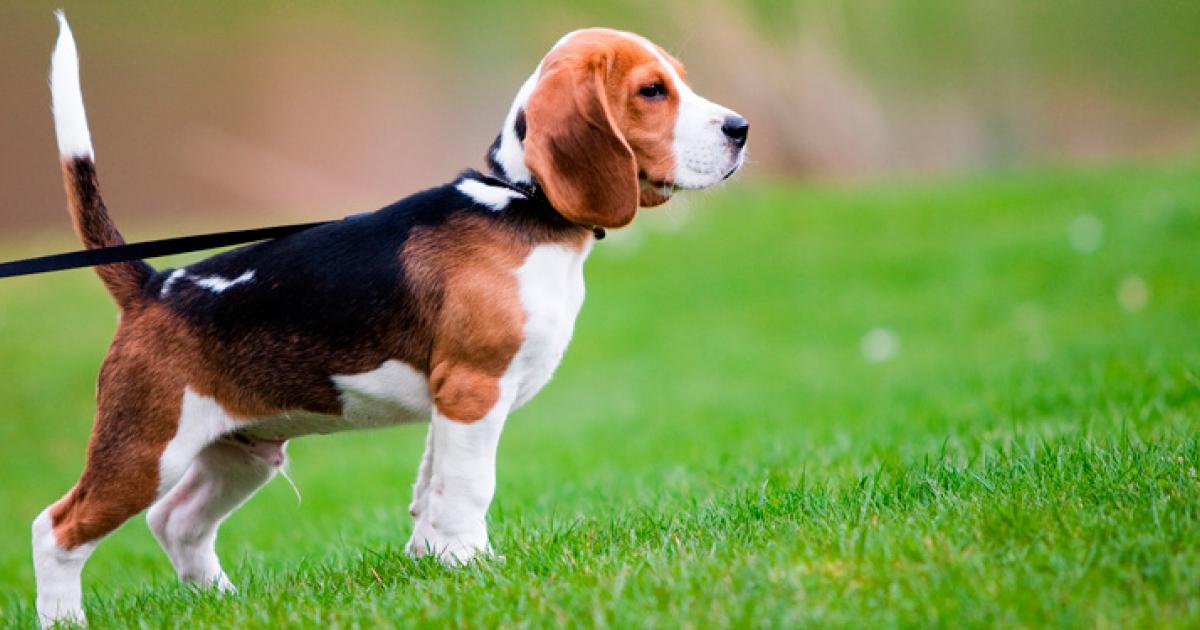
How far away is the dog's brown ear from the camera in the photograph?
4004 millimetres

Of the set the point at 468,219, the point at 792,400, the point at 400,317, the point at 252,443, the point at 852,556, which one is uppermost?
the point at 468,219

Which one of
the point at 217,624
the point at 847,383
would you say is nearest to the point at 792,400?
the point at 847,383

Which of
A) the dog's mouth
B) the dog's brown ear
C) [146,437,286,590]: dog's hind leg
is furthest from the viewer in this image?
[146,437,286,590]: dog's hind leg

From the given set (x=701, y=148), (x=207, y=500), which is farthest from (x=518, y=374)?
(x=207, y=500)

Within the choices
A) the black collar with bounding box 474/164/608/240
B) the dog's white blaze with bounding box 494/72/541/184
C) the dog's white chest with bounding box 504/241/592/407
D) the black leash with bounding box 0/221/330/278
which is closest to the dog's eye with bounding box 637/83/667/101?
the dog's white blaze with bounding box 494/72/541/184

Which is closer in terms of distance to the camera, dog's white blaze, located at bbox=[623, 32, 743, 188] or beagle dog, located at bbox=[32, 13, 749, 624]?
beagle dog, located at bbox=[32, 13, 749, 624]

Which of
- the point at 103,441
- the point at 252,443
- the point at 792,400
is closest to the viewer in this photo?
the point at 103,441

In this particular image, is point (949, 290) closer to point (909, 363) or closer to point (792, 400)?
point (909, 363)

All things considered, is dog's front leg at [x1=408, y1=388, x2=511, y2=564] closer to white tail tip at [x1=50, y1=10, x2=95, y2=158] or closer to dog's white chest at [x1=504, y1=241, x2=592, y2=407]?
dog's white chest at [x1=504, y1=241, x2=592, y2=407]

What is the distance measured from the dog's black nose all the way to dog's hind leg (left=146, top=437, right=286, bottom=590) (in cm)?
201

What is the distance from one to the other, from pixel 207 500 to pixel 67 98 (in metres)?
1.55

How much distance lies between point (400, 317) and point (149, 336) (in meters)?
0.88

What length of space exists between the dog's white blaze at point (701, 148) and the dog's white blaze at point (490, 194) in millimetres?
572

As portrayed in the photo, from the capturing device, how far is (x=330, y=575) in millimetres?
4277
